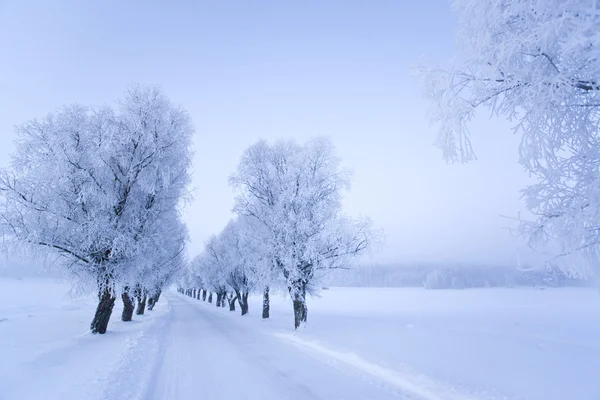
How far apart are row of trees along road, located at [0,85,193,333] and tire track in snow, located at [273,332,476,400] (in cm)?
913

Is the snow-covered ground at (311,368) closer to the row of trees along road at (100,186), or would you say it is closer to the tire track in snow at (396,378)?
the tire track in snow at (396,378)

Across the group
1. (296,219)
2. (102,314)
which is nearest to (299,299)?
(296,219)

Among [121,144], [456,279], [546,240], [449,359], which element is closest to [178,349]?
[121,144]

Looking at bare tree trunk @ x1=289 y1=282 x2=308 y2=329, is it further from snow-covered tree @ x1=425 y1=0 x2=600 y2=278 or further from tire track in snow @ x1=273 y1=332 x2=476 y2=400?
snow-covered tree @ x1=425 y1=0 x2=600 y2=278

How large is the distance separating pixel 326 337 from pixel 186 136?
12590 millimetres

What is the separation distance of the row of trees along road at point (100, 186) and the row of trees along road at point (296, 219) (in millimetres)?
5939

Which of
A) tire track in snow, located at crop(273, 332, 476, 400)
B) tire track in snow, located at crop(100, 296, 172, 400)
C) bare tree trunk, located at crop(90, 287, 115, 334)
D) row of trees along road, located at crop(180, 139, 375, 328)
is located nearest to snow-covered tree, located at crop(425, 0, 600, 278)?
tire track in snow, located at crop(273, 332, 476, 400)

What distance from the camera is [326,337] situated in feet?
48.0

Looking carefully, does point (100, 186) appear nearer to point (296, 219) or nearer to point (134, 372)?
point (134, 372)

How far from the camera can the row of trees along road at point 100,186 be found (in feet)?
38.7

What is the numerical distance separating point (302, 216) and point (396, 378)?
33.5ft

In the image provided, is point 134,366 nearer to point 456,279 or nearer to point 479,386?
point 479,386

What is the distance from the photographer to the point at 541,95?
3.80m

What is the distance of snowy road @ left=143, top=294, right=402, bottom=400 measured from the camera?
7230mm
